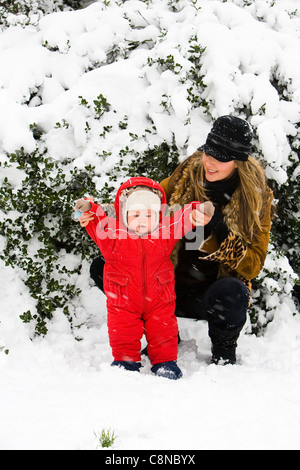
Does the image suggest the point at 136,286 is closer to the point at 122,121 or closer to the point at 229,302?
the point at 229,302

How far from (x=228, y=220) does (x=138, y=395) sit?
1.34 m

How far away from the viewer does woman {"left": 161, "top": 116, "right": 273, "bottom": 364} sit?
2.89 meters

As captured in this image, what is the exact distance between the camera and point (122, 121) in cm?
422

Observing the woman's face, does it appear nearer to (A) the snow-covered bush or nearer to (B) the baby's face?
(B) the baby's face

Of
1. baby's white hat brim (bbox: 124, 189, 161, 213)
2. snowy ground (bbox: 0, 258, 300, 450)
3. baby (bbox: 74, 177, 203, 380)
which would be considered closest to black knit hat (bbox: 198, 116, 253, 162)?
baby (bbox: 74, 177, 203, 380)

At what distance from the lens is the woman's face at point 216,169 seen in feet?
9.64

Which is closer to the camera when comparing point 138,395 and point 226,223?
point 138,395

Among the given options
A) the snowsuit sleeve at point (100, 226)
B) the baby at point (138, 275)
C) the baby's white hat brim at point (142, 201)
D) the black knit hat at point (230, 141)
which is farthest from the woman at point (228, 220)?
the snowsuit sleeve at point (100, 226)

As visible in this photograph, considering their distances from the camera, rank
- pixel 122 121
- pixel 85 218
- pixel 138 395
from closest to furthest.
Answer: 1. pixel 138 395
2. pixel 85 218
3. pixel 122 121

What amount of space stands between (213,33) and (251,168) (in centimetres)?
206

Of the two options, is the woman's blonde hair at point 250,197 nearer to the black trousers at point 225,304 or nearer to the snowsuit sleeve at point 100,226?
the black trousers at point 225,304

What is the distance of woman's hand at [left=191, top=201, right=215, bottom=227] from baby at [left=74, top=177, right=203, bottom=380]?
6.4 inches

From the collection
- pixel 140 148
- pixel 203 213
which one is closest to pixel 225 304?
pixel 203 213

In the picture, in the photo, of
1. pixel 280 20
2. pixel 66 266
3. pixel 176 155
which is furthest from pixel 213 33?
pixel 66 266
